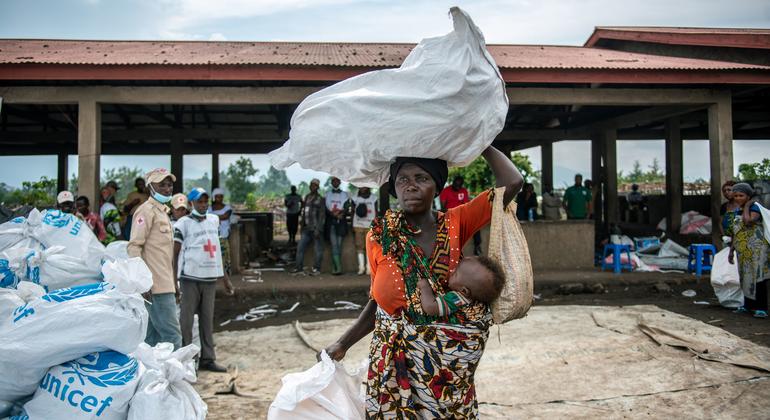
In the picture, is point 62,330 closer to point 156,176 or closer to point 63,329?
point 63,329

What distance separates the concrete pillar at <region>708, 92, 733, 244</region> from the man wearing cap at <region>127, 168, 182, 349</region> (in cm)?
863

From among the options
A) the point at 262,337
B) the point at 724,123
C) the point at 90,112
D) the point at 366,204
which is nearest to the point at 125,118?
the point at 90,112

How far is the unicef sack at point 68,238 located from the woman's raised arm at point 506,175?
8.79 feet

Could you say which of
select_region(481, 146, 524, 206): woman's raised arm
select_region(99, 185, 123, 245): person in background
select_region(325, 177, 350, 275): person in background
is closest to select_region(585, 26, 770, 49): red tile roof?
select_region(325, 177, 350, 275): person in background

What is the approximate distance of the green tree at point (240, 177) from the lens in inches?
Answer: 1333

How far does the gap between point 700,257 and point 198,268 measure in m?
8.58

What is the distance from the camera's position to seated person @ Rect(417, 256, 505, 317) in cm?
170

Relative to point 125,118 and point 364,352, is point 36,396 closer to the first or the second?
point 364,352

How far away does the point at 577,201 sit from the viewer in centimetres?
1137

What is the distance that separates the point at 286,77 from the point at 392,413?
6398mm

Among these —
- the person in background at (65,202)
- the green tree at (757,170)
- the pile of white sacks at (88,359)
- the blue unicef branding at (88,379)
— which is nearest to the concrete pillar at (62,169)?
the person in background at (65,202)

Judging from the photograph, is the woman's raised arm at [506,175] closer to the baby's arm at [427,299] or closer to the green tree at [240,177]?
the baby's arm at [427,299]

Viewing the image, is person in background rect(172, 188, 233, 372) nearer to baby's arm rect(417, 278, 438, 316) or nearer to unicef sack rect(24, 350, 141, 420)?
unicef sack rect(24, 350, 141, 420)

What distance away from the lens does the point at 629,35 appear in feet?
43.7
